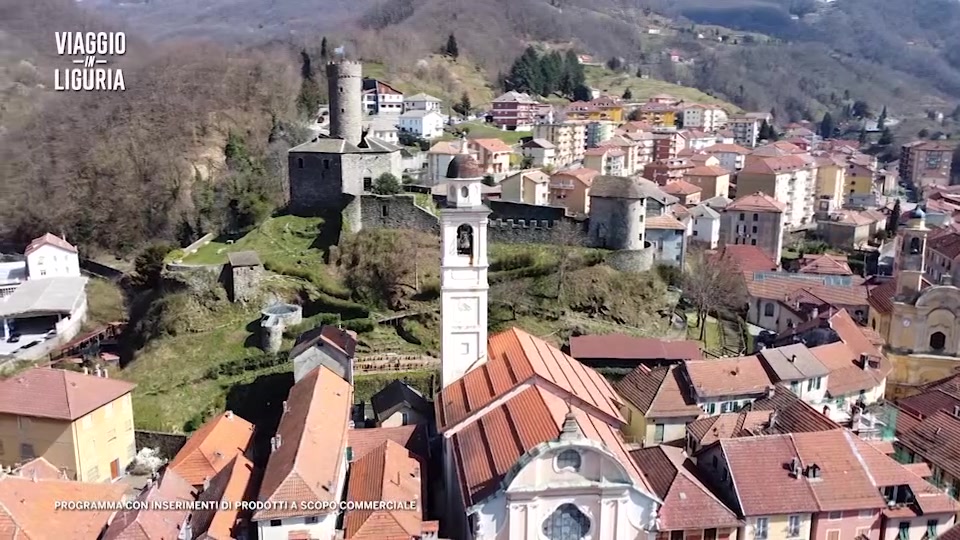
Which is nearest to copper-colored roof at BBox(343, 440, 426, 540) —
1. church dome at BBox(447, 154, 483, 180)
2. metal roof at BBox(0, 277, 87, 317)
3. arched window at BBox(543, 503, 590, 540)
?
arched window at BBox(543, 503, 590, 540)

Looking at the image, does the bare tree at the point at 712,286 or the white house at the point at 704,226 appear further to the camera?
the white house at the point at 704,226

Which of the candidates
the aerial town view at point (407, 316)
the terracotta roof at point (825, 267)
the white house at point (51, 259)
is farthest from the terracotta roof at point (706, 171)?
the white house at point (51, 259)

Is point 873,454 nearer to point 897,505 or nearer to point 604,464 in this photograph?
point 897,505

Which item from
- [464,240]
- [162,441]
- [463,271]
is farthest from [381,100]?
[463,271]

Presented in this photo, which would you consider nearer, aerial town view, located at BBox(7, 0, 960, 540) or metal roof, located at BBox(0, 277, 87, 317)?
aerial town view, located at BBox(7, 0, 960, 540)

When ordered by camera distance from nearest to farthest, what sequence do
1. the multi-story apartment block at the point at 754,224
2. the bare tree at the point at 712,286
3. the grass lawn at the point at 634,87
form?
the bare tree at the point at 712,286 < the multi-story apartment block at the point at 754,224 < the grass lawn at the point at 634,87

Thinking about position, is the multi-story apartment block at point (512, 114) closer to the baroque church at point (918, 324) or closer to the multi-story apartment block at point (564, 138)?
the multi-story apartment block at point (564, 138)

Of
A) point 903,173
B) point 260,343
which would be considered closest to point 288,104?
point 260,343

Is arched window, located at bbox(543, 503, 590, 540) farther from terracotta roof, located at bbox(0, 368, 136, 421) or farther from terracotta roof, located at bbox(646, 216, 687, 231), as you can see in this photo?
terracotta roof, located at bbox(646, 216, 687, 231)
